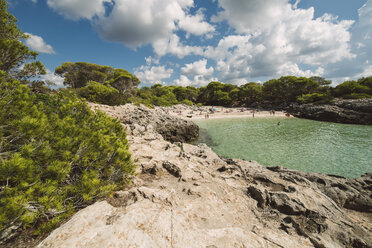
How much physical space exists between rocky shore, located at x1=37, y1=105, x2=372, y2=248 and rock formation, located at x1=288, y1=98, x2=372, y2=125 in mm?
42979

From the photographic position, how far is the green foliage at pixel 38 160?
2516mm

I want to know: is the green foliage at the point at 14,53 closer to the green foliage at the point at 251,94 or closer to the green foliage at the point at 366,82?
the green foliage at the point at 251,94

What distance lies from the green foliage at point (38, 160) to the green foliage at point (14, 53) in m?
2.83

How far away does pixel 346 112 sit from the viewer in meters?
36.7

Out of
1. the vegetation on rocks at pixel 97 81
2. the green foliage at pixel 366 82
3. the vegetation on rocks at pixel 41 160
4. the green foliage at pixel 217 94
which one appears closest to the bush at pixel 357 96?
the green foliage at pixel 366 82

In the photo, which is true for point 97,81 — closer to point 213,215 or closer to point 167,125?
point 167,125

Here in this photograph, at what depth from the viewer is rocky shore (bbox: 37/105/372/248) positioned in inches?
121

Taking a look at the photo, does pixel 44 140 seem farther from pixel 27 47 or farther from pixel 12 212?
pixel 27 47

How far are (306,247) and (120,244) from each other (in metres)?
4.69

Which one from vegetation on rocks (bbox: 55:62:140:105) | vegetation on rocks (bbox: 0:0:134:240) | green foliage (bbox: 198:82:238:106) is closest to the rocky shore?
vegetation on rocks (bbox: 0:0:134:240)

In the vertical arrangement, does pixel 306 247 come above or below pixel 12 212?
below

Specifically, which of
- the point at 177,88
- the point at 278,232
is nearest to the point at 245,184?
the point at 278,232

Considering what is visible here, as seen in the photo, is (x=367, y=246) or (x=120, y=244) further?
(x=367, y=246)

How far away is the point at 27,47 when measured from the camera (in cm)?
550
